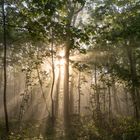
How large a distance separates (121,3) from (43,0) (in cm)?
798

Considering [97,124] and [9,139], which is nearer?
[9,139]

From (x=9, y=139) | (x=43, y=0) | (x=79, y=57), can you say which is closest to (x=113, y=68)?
(x=9, y=139)

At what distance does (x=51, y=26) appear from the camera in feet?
21.6

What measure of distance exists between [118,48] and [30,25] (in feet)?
88.3

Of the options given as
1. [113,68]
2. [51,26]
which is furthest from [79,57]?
[51,26]

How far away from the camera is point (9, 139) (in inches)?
442

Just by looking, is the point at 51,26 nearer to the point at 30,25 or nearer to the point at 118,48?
the point at 30,25

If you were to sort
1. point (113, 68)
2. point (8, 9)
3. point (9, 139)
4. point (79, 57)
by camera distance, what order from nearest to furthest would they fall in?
point (9, 139) < point (8, 9) < point (113, 68) < point (79, 57)

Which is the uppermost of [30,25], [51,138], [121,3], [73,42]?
[121,3]

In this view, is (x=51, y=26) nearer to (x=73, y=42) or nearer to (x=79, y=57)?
(x=73, y=42)

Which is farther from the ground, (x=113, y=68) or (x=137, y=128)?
(x=113, y=68)

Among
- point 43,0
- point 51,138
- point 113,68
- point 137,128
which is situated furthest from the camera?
point 113,68

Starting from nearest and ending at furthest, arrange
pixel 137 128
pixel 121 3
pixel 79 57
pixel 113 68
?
1. pixel 121 3
2. pixel 137 128
3. pixel 113 68
4. pixel 79 57

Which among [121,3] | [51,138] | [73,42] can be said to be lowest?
[51,138]
